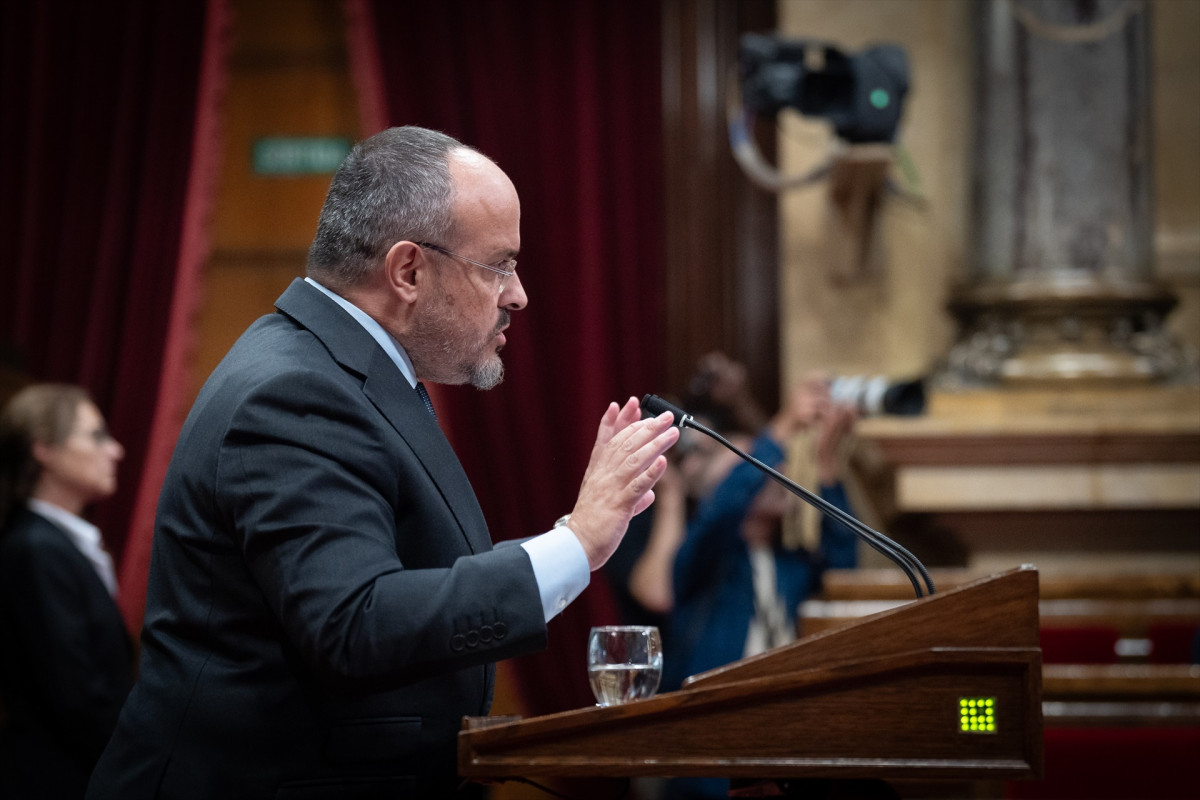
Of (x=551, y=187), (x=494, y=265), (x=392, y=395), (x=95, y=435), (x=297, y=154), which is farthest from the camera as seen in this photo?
(x=297, y=154)

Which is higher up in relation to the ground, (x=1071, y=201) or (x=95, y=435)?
(x=1071, y=201)

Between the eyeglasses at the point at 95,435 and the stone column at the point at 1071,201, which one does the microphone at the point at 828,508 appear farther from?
the stone column at the point at 1071,201

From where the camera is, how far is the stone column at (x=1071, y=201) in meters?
3.78

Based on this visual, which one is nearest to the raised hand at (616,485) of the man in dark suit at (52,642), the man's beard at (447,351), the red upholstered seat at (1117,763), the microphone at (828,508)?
the microphone at (828,508)

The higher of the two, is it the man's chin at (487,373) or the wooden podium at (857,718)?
the man's chin at (487,373)

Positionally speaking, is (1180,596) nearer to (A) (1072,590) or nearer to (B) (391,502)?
(A) (1072,590)

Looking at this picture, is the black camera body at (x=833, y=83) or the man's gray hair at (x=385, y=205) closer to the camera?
the man's gray hair at (x=385, y=205)

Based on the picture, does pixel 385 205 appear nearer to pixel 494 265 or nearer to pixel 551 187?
pixel 494 265

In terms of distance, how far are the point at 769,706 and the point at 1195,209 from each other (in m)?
3.70

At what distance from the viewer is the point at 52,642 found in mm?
2637

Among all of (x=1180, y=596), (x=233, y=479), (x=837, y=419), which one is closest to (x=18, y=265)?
(x=837, y=419)

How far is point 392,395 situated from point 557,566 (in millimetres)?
289

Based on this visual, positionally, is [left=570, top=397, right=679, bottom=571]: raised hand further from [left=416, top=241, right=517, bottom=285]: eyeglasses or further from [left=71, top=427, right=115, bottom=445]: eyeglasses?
[left=71, top=427, right=115, bottom=445]: eyeglasses

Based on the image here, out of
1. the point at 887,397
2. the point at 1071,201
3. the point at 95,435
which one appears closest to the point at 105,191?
the point at 95,435
